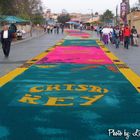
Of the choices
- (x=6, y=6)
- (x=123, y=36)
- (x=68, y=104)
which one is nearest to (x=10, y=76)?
(x=68, y=104)

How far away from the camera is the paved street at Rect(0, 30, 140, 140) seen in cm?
707

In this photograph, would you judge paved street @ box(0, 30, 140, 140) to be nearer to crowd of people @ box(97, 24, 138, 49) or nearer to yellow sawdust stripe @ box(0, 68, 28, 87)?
yellow sawdust stripe @ box(0, 68, 28, 87)

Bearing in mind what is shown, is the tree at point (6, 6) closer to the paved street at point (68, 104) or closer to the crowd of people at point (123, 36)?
the crowd of people at point (123, 36)

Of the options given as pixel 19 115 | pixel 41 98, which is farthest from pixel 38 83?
pixel 19 115

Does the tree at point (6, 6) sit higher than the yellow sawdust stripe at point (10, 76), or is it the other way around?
the tree at point (6, 6)

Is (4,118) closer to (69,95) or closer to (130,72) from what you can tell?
(69,95)

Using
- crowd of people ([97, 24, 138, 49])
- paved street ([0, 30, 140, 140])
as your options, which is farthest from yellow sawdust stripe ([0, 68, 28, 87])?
crowd of people ([97, 24, 138, 49])

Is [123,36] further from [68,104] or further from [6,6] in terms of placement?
[68,104]

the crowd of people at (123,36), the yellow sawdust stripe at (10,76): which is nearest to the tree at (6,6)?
the crowd of people at (123,36)

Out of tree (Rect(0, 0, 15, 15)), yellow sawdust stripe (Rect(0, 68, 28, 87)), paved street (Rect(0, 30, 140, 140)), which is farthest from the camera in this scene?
tree (Rect(0, 0, 15, 15))

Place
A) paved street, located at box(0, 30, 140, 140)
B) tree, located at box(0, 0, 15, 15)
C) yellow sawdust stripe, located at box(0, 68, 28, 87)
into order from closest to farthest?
paved street, located at box(0, 30, 140, 140) → yellow sawdust stripe, located at box(0, 68, 28, 87) → tree, located at box(0, 0, 15, 15)

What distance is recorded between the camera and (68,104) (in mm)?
9188

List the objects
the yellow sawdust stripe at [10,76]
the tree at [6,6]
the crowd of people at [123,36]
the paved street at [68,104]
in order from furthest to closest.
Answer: the tree at [6,6] < the crowd of people at [123,36] < the yellow sawdust stripe at [10,76] < the paved street at [68,104]

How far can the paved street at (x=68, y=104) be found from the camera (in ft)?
23.2
